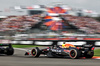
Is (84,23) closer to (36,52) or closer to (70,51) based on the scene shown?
(36,52)

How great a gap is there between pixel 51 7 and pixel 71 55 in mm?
31390

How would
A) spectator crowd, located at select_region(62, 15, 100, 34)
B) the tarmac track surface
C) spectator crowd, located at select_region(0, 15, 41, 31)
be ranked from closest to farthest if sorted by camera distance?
the tarmac track surface → spectator crowd, located at select_region(62, 15, 100, 34) → spectator crowd, located at select_region(0, 15, 41, 31)

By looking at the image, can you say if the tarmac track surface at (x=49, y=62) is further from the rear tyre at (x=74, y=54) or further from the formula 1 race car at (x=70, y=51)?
the formula 1 race car at (x=70, y=51)

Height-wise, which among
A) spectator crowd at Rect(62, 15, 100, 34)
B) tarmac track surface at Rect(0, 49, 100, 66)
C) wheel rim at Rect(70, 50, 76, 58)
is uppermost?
spectator crowd at Rect(62, 15, 100, 34)

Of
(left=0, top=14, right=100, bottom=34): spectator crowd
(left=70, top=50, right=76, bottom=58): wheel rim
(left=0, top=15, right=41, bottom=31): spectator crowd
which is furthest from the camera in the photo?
(left=0, top=15, right=41, bottom=31): spectator crowd

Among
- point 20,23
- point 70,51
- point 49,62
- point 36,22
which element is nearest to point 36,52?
point 70,51

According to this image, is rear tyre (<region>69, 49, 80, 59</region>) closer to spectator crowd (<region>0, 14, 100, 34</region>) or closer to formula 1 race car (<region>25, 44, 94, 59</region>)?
formula 1 race car (<region>25, 44, 94, 59</region>)

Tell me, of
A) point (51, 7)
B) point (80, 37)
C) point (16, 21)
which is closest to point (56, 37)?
point (80, 37)

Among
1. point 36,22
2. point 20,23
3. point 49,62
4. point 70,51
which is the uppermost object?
point 36,22

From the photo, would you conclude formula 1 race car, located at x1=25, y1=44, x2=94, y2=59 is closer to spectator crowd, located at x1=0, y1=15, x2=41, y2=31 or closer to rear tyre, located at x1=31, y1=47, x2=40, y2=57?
rear tyre, located at x1=31, y1=47, x2=40, y2=57

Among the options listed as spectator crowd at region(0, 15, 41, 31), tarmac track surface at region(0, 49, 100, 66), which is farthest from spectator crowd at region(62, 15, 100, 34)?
tarmac track surface at region(0, 49, 100, 66)

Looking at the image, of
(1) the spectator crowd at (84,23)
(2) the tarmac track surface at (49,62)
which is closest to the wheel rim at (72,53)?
(2) the tarmac track surface at (49,62)

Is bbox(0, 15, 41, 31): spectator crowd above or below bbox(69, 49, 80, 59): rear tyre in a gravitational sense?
above

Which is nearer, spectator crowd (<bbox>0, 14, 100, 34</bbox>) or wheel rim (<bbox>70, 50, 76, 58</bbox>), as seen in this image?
wheel rim (<bbox>70, 50, 76, 58</bbox>)
